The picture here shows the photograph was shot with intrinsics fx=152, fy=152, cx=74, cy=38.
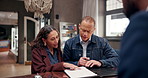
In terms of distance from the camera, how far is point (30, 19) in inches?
245

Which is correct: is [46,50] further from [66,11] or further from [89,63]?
[66,11]

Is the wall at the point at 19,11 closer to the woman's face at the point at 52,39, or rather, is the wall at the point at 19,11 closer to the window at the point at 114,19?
the window at the point at 114,19

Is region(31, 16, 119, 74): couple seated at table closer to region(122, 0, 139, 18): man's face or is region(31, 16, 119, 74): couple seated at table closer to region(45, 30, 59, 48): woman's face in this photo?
region(45, 30, 59, 48): woman's face

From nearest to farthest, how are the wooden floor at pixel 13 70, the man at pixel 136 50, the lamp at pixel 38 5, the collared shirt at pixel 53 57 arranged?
1. the man at pixel 136 50
2. the collared shirt at pixel 53 57
3. the lamp at pixel 38 5
4. the wooden floor at pixel 13 70

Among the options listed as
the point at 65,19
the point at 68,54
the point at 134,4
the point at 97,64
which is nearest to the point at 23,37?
the point at 65,19

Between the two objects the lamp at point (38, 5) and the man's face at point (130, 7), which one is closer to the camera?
the man's face at point (130, 7)

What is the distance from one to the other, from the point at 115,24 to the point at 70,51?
2567 mm

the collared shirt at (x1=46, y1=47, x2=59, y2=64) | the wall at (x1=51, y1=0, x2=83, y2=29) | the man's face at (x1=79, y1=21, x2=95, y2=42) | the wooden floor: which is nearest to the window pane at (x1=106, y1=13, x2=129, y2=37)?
the wall at (x1=51, y1=0, x2=83, y2=29)

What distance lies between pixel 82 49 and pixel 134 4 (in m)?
1.44

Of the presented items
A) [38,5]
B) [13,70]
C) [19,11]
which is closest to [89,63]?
[38,5]

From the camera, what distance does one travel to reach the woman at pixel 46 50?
56.4 inches

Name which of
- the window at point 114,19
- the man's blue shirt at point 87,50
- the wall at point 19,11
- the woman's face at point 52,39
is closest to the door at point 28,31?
the wall at point 19,11

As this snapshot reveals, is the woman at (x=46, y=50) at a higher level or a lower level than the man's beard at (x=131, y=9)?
lower

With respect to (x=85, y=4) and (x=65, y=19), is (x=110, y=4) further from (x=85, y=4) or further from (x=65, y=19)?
(x=65, y=19)
